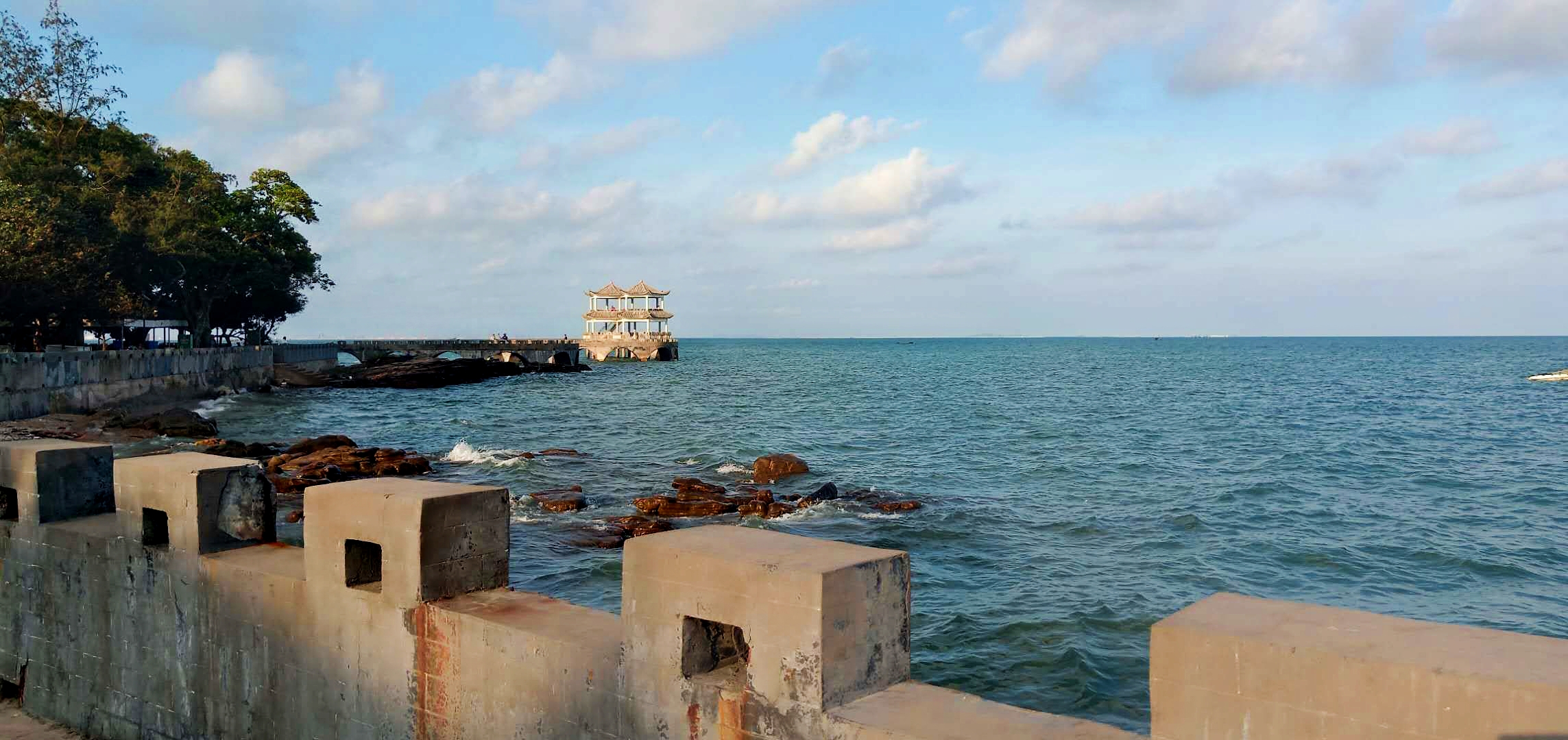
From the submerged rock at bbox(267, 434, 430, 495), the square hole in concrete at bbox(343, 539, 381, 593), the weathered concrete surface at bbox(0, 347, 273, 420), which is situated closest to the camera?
the square hole in concrete at bbox(343, 539, 381, 593)

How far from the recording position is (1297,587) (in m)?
16.7

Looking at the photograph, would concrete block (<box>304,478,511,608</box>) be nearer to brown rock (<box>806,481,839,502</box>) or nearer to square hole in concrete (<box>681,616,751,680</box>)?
square hole in concrete (<box>681,616,751,680</box>)

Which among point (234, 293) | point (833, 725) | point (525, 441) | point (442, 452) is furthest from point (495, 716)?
point (234, 293)

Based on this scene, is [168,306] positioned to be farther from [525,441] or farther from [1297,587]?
[1297,587]

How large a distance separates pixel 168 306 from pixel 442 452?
37.3 m

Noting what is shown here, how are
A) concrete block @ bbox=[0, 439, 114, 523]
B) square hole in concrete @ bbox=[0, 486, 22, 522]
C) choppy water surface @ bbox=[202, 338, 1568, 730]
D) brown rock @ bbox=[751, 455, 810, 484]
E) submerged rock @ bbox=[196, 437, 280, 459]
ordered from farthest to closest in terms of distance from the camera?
submerged rock @ bbox=[196, 437, 280, 459] → brown rock @ bbox=[751, 455, 810, 484] → choppy water surface @ bbox=[202, 338, 1568, 730] → square hole in concrete @ bbox=[0, 486, 22, 522] → concrete block @ bbox=[0, 439, 114, 523]

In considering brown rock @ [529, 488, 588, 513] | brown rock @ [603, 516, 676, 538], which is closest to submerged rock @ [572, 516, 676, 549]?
brown rock @ [603, 516, 676, 538]

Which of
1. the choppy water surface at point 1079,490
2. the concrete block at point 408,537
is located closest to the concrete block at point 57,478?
the concrete block at point 408,537

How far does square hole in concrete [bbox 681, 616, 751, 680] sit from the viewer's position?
4.91m

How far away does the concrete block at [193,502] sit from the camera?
7.51 metres

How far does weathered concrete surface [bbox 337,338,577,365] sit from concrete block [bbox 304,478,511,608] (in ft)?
296

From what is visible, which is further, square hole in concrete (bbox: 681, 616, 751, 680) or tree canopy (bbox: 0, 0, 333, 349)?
tree canopy (bbox: 0, 0, 333, 349)

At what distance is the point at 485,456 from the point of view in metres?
30.9

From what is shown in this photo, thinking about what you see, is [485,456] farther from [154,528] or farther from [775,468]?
[154,528]
